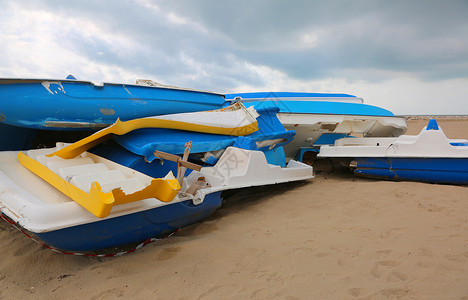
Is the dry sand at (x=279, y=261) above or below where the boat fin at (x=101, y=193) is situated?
below

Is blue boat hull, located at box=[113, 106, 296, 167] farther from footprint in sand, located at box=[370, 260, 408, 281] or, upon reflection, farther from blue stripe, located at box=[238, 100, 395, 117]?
footprint in sand, located at box=[370, 260, 408, 281]

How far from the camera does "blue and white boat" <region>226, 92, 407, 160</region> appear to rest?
5.57 meters

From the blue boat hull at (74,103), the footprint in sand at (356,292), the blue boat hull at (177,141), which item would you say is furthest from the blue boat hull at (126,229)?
the blue boat hull at (74,103)

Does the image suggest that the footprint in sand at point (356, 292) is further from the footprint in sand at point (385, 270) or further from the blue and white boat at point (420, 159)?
the blue and white boat at point (420, 159)

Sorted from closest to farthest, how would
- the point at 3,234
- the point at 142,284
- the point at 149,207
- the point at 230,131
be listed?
the point at 142,284, the point at 149,207, the point at 3,234, the point at 230,131

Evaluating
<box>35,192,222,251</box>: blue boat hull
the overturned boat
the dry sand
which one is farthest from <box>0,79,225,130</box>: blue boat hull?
<box>35,192,222,251</box>: blue boat hull

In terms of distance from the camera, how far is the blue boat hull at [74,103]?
9.57 ft

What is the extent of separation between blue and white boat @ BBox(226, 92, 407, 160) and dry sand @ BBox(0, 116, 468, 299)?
2.66 meters

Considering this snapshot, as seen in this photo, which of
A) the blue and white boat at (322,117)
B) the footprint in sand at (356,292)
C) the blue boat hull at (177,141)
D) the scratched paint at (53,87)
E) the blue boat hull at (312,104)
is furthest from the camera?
the blue boat hull at (312,104)

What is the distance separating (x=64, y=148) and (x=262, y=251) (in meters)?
1.92

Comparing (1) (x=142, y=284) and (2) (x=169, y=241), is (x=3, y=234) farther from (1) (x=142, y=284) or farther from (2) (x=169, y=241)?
(1) (x=142, y=284)

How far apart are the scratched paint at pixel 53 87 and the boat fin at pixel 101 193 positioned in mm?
851

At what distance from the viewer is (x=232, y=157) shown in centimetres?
341

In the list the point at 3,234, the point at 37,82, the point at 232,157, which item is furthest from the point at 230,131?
the point at 3,234
